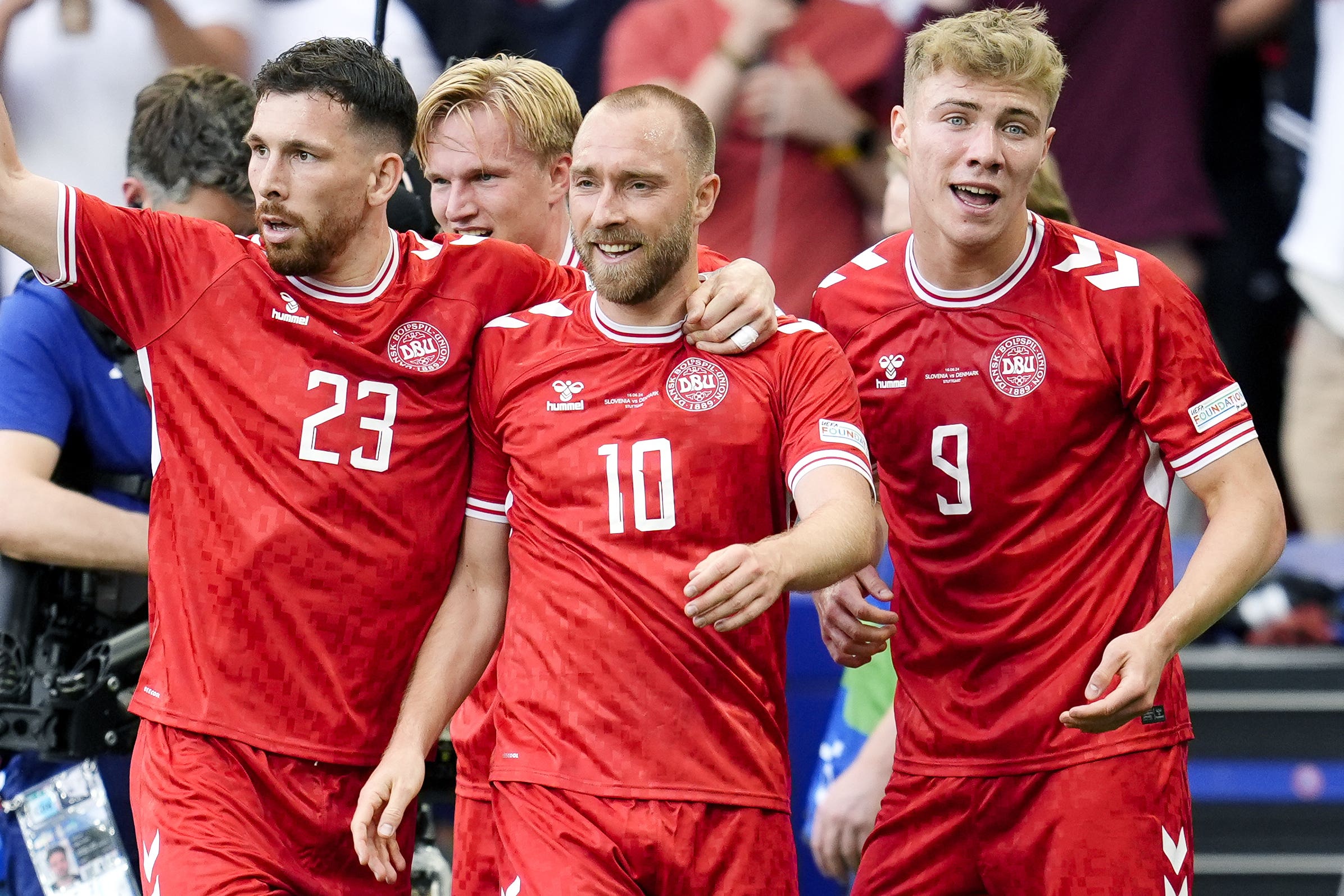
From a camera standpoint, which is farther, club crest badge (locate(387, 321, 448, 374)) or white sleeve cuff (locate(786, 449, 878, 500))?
club crest badge (locate(387, 321, 448, 374))

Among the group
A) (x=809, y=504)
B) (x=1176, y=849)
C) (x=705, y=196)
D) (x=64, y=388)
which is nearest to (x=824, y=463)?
(x=809, y=504)

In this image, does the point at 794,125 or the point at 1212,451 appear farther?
the point at 794,125

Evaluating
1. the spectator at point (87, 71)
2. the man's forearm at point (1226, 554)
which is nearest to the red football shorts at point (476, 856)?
the man's forearm at point (1226, 554)

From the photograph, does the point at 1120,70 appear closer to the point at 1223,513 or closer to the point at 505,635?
the point at 1223,513

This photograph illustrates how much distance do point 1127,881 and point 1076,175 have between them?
3.74 metres

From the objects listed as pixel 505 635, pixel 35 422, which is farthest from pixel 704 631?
pixel 35 422

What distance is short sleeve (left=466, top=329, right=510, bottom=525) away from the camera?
14.5 ft

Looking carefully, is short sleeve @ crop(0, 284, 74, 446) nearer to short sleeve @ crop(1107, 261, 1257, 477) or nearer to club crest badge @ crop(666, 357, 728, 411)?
club crest badge @ crop(666, 357, 728, 411)

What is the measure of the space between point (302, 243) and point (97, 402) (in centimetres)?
113

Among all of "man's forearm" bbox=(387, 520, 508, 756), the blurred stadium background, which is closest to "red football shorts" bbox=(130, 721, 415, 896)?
"man's forearm" bbox=(387, 520, 508, 756)

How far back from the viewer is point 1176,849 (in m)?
4.41

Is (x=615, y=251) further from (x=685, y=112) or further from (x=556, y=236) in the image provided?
(x=556, y=236)

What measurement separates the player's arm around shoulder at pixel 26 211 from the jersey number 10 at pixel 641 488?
1.27 m

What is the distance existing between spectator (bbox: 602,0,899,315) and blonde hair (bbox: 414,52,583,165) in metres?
1.83
